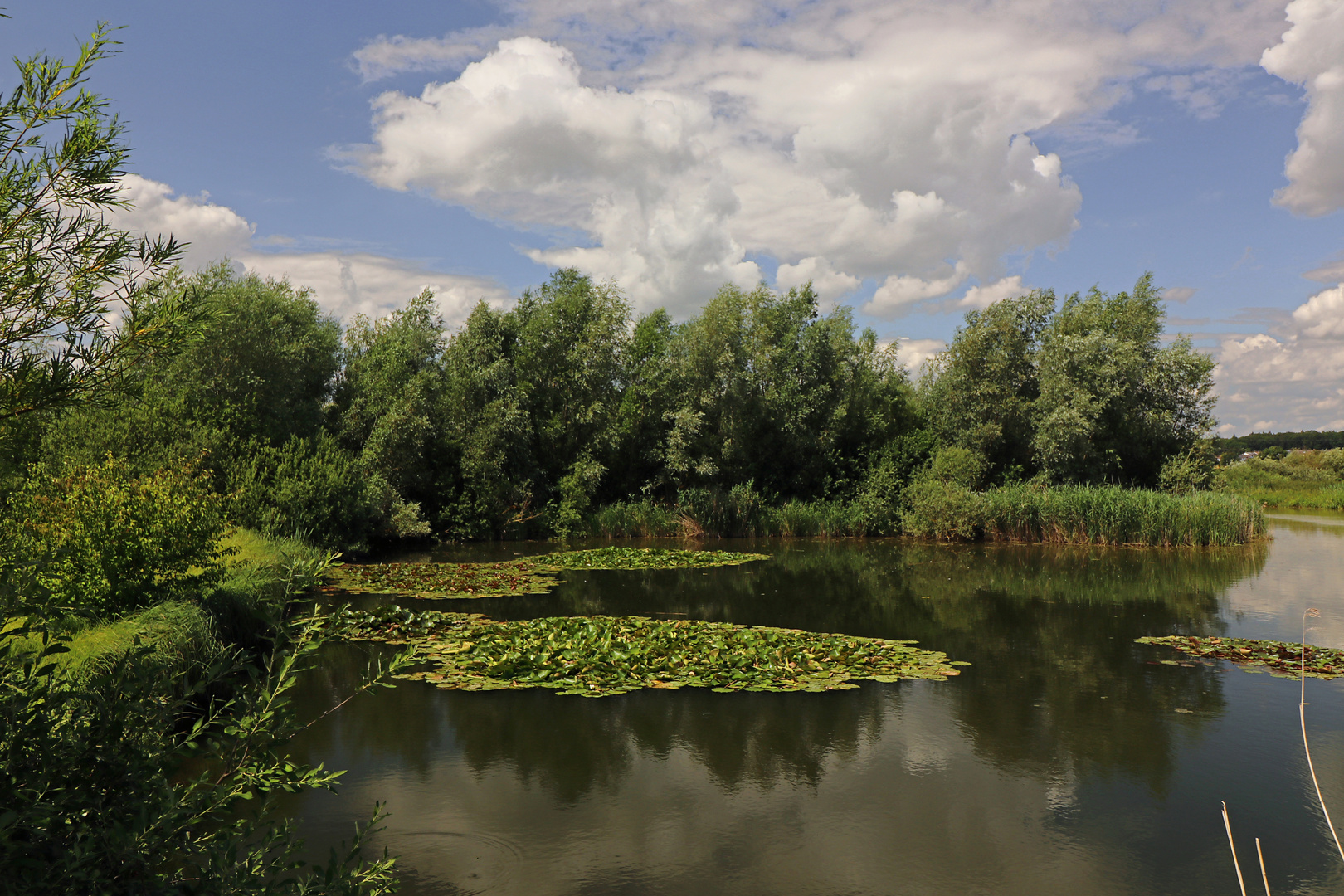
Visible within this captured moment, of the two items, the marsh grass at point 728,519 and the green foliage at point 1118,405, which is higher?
the green foliage at point 1118,405

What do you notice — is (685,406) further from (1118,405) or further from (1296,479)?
(1296,479)

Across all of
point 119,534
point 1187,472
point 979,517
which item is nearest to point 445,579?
point 119,534

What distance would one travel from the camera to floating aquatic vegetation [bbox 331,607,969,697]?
10.3 m

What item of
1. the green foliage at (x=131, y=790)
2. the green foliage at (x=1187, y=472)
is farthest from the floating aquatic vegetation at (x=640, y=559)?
the green foliage at (x=131, y=790)

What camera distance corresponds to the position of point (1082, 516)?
27.2 m

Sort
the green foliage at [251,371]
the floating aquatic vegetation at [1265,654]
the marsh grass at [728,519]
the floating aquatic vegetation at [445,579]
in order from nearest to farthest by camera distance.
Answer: the floating aquatic vegetation at [1265,654] < the floating aquatic vegetation at [445,579] < the green foliage at [251,371] < the marsh grass at [728,519]

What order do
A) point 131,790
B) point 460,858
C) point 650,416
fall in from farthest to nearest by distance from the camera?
point 650,416
point 460,858
point 131,790

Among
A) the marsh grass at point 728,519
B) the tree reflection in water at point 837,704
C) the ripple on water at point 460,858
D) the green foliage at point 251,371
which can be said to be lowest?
the ripple on water at point 460,858

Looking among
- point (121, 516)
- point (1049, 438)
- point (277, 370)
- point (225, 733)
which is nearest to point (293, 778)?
point (225, 733)

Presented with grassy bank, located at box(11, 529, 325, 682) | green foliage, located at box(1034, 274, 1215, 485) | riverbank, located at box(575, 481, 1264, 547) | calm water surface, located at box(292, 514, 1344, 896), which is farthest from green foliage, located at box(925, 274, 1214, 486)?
grassy bank, located at box(11, 529, 325, 682)

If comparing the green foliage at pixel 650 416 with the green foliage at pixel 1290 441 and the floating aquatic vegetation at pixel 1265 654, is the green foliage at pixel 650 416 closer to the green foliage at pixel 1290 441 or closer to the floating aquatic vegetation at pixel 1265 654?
the floating aquatic vegetation at pixel 1265 654

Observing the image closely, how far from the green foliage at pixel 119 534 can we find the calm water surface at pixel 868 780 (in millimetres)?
2218

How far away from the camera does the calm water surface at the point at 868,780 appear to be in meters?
5.93

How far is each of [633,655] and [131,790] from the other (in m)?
8.49
